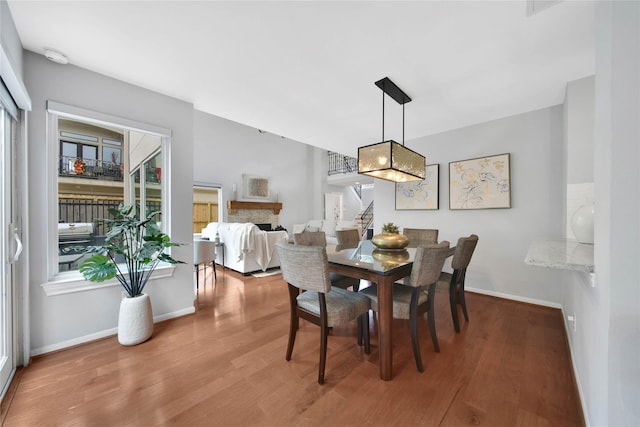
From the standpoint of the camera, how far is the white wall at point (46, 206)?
191 cm

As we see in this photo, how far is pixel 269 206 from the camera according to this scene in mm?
7520

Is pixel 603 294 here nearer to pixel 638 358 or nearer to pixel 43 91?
pixel 638 358

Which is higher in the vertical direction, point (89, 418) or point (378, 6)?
point (378, 6)

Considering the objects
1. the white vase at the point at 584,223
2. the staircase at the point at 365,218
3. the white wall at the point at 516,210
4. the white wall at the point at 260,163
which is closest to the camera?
the white vase at the point at 584,223

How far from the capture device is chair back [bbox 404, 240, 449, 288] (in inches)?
65.7

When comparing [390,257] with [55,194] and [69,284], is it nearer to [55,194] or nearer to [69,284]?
[69,284]

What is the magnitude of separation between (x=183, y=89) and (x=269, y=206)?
516 centimetres

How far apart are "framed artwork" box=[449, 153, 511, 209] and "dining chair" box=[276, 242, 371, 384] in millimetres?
2571

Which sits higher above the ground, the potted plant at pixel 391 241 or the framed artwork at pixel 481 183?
the framed artwork at pixel 481 183

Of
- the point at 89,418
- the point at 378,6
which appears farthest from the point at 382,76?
the point at 89,418

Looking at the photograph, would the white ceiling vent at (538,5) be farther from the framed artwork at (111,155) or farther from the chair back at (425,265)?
the framed artwork at (111,155)

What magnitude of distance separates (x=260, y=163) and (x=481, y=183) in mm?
6090

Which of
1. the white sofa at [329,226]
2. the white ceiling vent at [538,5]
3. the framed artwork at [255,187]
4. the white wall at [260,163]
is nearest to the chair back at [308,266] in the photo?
the white ceiling vent at [538,5]

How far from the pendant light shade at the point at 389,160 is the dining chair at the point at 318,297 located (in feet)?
3.73
